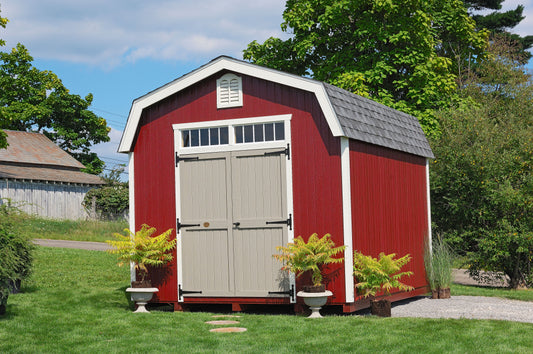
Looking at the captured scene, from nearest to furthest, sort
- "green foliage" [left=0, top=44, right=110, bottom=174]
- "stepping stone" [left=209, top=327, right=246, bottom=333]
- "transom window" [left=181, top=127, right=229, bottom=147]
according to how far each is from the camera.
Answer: "stepping stone" [left=209, top=327, right=246, bottom=333], "transom window" [left=181, top=127, right=229, bottom=147], "green foliage" [left=0, top=44, right=110, bottom=174]

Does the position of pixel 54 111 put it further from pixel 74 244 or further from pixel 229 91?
pixel 229 91

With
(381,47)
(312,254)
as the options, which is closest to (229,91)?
(312,254)

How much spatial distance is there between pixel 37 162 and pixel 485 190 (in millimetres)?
26239

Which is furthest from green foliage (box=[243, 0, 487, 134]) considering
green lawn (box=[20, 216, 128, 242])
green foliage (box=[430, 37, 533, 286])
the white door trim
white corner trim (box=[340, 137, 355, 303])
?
white corner trim (box=[340, 137, 355, 303])

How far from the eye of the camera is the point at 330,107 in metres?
10.2

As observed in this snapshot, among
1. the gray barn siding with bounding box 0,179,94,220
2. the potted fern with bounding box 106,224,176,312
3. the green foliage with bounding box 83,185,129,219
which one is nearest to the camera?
the potted fern with bounding box 106,224,176,312

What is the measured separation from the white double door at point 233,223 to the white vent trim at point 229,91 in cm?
80

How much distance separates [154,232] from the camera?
11375mm

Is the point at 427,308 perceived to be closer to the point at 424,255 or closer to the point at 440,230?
the point at 424,255

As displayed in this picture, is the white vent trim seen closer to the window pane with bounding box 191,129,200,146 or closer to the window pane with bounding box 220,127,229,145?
the window pane with bounding box 220,127,229,145

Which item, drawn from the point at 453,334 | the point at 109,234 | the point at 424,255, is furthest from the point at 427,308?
the point at 109,234

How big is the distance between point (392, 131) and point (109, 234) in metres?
17.5

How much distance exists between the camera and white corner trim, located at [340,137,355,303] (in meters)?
10.1

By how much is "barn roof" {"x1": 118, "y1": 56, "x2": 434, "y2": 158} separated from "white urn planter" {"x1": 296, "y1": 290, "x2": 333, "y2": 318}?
2317mm
